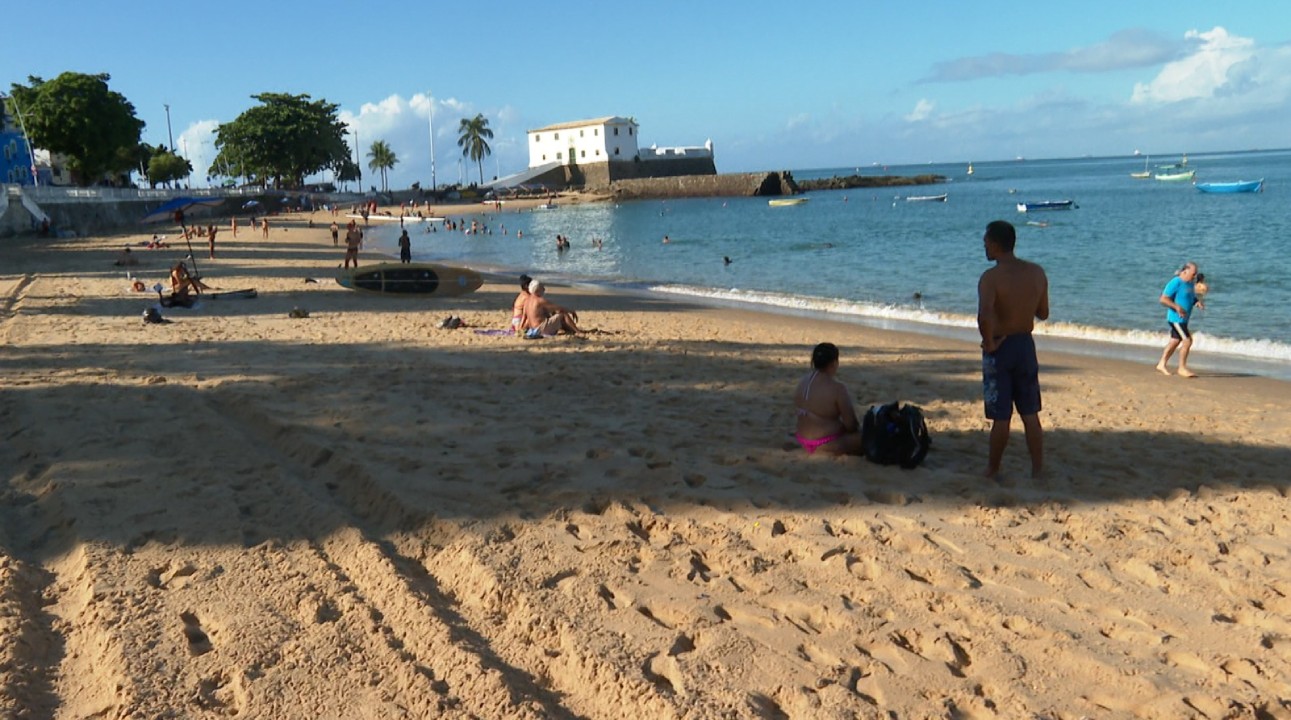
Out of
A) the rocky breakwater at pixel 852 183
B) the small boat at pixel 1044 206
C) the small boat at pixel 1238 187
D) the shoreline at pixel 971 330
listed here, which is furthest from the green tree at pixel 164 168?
the small boat at pixel 1238 187

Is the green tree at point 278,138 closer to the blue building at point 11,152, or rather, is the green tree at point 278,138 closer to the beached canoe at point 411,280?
the blue building at point 11,152

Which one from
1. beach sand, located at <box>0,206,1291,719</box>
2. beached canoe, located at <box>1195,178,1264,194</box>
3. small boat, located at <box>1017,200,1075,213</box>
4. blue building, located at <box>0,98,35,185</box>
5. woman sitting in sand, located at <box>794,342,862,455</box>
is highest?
blue building, located at <box>0,98,35,185</box>

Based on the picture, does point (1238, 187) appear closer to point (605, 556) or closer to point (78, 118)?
point (605, 556)

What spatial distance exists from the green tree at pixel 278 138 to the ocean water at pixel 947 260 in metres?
29.4

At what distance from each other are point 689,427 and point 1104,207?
199ft

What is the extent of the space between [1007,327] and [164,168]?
328ft

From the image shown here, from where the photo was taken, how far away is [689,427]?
6723 millimetres

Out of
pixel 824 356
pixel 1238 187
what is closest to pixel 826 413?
pixel 824 356

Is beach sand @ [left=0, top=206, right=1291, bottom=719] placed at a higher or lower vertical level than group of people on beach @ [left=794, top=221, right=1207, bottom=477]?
lower

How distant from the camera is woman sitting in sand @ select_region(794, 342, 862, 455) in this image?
5836 millimetres

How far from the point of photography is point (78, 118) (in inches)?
2301

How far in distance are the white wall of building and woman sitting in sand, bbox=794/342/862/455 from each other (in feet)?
329

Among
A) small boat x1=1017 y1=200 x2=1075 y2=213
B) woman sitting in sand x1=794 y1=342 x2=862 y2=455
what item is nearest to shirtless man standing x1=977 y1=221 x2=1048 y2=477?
woman sitting in sand x1=794 y1=342 x2=862 y2=455

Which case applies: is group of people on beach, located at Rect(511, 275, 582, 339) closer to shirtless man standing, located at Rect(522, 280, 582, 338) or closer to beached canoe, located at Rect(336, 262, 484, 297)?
shirtless man standing, located at Rect(522, 280, 582, 338)
